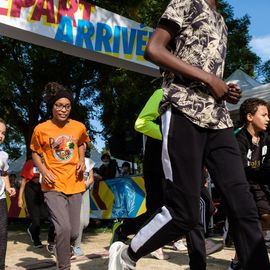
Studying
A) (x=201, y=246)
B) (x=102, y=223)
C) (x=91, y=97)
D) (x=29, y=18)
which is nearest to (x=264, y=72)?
(x=91, y=97)

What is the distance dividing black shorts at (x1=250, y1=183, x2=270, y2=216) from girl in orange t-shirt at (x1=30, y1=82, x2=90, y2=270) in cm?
156

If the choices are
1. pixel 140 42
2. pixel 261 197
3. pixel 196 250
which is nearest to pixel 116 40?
pixel 140 42

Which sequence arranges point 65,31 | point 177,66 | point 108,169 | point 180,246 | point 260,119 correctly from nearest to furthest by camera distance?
point 177,66, point 260,119, point 180,246, point 65,31, point 108,169

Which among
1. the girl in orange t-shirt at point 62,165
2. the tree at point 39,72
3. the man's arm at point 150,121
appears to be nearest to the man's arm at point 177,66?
the man's arm at point 150,121

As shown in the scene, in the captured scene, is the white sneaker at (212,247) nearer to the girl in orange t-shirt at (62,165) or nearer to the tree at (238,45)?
the girl in orange t-shirt at (62,165)

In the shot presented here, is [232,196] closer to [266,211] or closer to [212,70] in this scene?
[212,70]

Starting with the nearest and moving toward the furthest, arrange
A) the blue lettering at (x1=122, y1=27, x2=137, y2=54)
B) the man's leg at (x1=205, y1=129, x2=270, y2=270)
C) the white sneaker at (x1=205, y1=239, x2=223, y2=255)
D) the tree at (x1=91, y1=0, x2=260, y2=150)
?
the man's leg at (x1=205, y1=129, x2=270, y2=270) < the white sneaker at (x1=205, y1=239, x2=223, y2=255) < the blue lettering at (x1=122, y1=27, x2=137, y2=54) < the tree at (x1=91, y1=0, x2=260, y2=150)

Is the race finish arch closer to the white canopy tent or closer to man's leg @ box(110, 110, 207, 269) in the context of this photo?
the white canopy tent

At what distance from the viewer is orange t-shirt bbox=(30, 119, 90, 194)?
4.24 meters

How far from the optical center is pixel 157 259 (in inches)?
198

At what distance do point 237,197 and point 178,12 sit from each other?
3.20ft

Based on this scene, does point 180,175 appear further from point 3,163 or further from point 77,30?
point 77,30

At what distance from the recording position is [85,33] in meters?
7.32

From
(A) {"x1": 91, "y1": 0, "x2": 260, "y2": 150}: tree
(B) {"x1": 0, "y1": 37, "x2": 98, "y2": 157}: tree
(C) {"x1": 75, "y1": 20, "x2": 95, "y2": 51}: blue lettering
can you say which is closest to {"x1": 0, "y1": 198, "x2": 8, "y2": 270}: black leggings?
(C) {"x1": 75, "y1": 20, "x2": 95, "y2": 51}: blue lettering
